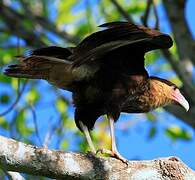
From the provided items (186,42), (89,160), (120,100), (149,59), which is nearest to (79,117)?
(120,100)

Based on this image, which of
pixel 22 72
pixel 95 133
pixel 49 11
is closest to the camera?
pixel 22 72

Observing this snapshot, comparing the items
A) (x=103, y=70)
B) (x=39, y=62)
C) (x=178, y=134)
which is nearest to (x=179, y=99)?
(x=103, y=70)

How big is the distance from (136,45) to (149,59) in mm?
2910

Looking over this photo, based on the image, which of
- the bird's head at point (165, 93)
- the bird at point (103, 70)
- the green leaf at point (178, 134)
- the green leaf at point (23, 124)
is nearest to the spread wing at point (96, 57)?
the bird at point (103, 70)

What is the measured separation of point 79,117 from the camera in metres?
5.29

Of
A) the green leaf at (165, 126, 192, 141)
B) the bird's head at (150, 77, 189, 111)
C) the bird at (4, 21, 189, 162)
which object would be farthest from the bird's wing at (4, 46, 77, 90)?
the green leaf at (165, 126, 192, 141)

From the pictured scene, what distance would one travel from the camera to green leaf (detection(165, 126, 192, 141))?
7957mm

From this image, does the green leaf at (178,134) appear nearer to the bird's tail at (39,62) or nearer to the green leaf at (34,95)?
the green leaf at (34,95)

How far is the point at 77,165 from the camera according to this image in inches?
150

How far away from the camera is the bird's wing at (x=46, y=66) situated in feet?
15.9

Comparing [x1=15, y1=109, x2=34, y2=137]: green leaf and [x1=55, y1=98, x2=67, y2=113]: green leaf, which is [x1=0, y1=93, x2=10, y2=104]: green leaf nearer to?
[x1=15, y1=109, x2=34, y2=137]: green leaf

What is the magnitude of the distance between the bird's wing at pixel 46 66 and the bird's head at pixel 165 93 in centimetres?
90

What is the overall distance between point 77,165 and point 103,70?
1.37 meters

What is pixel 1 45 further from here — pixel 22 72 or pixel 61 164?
pixel 61 164
